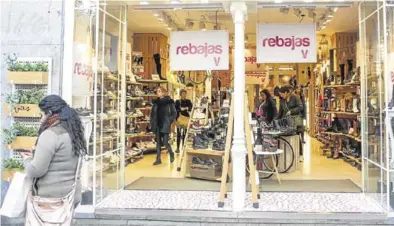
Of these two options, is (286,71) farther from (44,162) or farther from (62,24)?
(44,162)

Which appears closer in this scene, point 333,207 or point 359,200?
point 333,207

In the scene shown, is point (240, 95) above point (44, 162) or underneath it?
above

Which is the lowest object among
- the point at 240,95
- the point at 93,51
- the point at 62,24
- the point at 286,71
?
the point at 240,95

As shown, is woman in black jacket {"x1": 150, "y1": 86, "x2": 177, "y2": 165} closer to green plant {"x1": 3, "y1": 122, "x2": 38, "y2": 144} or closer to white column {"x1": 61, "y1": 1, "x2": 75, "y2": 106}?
white column {"x1": 61, "y1": 1, "x2": 75, "y2": 106}

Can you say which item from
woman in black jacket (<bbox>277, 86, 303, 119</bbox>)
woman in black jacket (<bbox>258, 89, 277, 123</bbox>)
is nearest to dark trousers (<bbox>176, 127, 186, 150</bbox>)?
woman in black jacket (<bbox>258, 89, 277, 123</bbox>)

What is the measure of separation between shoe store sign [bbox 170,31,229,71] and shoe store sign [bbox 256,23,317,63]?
54cm

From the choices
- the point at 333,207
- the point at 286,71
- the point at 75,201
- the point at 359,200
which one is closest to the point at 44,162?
the point at 75,201

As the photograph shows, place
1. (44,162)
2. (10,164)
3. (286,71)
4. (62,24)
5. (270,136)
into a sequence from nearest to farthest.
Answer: (44,162) → (10,164) → (62,24) → (270,136) → (286,71)

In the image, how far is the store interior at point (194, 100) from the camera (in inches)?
214

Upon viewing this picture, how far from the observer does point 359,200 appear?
5.37 metres

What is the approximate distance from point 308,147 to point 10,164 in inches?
369

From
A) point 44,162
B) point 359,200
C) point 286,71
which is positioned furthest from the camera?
point 286,71

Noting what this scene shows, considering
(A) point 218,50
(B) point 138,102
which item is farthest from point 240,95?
(B) point 138,102

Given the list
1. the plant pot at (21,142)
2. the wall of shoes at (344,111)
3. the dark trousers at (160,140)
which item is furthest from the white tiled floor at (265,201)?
the wall of shoes at (344,111)
